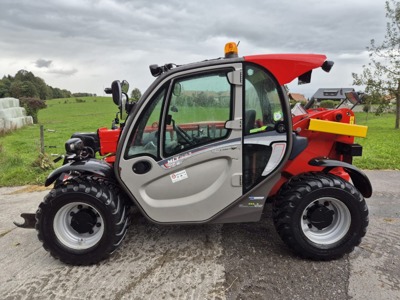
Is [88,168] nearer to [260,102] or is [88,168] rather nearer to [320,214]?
[260,102]

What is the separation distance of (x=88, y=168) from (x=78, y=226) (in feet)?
2.06

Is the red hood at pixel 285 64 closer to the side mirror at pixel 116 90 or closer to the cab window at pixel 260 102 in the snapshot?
the cab window at pixel 260 102

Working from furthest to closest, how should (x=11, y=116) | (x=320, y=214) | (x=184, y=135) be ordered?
(x=11, y=116), (x=320, y=214), (x=184, y=135)

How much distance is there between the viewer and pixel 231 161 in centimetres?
332

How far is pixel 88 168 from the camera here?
3498 millimetres

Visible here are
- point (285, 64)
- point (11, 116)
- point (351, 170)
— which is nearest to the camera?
point (285, 64)

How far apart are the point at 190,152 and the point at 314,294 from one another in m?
1.69

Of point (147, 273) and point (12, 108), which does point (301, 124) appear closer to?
point (147, 273)

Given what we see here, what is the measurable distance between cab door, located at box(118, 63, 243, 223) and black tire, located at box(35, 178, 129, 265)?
0.91 ft

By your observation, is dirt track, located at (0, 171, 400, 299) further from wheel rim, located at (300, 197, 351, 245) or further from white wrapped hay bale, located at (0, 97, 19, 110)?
white wrapped hay bale, located at (0, 97, 19, 110)

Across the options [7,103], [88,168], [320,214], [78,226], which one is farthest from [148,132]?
[7,103]

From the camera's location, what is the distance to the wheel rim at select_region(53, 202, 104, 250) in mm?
3490

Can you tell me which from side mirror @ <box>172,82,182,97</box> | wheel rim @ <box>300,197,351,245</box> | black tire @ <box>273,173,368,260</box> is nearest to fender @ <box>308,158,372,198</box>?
black tire @ <box>273,173,368,260</box>

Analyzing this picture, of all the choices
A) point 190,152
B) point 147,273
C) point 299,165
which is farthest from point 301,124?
point 147,273
